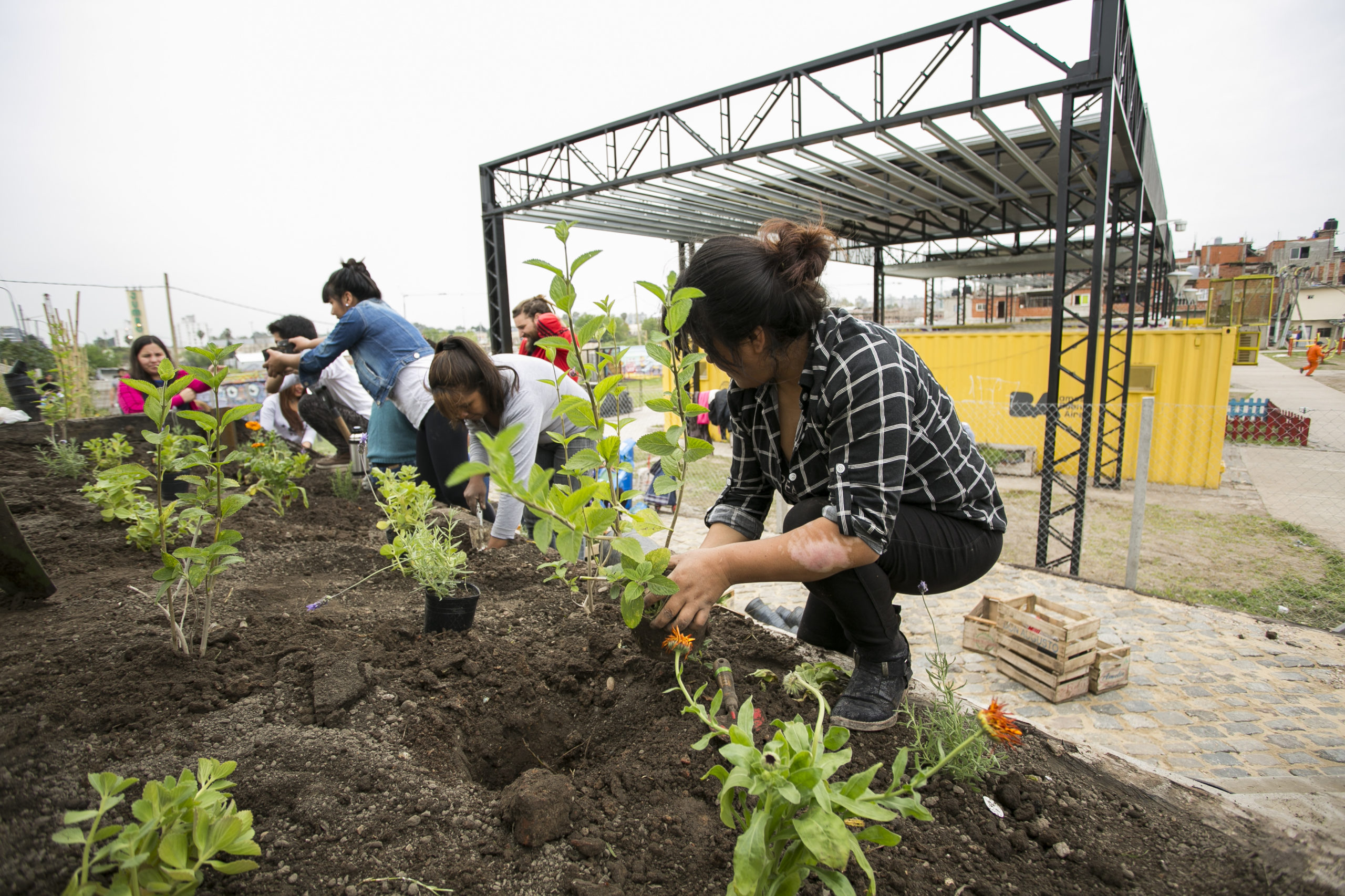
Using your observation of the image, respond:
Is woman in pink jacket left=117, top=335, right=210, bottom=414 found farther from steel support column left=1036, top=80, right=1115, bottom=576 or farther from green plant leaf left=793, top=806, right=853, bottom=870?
steel support column left=1036, top=80, right=1115, bottom=576

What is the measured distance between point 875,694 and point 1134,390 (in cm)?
914

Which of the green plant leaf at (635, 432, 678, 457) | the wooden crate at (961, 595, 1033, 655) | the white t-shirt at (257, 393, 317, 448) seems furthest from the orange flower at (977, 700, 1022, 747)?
the white t-shirt at (257, 393, 317, 448)

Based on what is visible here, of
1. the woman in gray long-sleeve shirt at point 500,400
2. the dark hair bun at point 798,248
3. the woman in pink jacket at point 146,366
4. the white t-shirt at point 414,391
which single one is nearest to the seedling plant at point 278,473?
the white t-shirt at point 414,391

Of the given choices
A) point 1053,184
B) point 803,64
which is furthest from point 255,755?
point 1053,184

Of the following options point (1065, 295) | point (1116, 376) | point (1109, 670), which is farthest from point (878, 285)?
point (1109, 670)

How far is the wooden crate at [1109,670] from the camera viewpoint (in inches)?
117

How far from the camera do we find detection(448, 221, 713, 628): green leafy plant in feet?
3.63

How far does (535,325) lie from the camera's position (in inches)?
187

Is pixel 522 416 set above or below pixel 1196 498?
above

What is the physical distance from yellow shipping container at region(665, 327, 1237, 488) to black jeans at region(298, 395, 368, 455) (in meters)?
6.64

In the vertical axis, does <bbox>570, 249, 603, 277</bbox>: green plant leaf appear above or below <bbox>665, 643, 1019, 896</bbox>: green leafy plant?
above

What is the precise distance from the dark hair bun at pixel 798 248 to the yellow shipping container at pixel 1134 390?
22.8 feet

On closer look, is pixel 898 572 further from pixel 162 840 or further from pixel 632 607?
pixel 162 840

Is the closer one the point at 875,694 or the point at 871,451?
the point at 871,451
